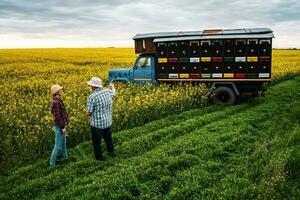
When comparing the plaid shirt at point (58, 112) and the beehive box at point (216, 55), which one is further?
the beehive box at point (216, 55)

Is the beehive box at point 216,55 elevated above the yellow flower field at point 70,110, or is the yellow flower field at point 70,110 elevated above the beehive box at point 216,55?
the beehive box at point 216,55

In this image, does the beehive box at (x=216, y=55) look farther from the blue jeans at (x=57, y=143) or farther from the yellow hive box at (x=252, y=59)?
the blue jeans at (x=57, y=143)

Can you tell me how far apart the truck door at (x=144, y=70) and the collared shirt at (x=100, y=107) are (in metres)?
10.0

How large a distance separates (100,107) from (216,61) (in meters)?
10.2

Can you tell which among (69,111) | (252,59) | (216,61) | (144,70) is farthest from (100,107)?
(252,59)

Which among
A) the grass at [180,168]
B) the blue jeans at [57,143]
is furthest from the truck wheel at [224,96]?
the blue jeans at [57,143]

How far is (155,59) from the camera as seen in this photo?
781 inches

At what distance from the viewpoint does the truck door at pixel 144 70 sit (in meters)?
19.8

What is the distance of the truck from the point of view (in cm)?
1820

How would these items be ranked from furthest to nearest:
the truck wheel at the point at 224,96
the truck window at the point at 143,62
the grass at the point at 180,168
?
the truck window at the point at 143,62, the truck wheel at the point at 224,96, the grass at the point at 180,168

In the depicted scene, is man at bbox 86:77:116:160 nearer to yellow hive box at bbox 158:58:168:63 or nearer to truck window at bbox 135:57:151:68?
yellow hive box at bbox 158:58:168:63

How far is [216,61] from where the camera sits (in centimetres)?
1864

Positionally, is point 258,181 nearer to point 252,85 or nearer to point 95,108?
point 95,108

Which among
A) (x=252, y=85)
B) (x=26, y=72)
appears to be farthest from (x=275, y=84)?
(x=26, y=72)
